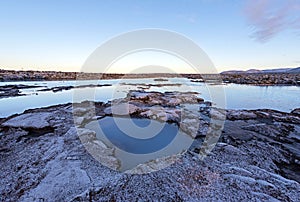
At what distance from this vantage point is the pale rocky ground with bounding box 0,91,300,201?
4.07 meters

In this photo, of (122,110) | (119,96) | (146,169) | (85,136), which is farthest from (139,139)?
(119,96)

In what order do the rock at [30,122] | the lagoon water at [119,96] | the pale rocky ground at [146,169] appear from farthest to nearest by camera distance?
the lagoon water at [119,96]
the rock at [30,122]
the pale rocky ground at [146,169]

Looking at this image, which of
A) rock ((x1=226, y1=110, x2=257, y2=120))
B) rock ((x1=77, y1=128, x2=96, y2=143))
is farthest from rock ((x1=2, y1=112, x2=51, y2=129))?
rock ((x1=226, y1=110, x2=257, y2=120))

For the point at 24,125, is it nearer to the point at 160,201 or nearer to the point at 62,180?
the point at 62,180

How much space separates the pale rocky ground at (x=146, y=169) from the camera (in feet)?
13.4

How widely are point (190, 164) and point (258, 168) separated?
192 centimetres

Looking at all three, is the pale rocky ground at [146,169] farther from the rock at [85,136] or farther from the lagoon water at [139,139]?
the lagoon water at [139,139]

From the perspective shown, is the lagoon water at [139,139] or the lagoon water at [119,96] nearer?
the lagoon water at [139,139]

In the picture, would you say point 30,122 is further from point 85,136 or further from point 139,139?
point 139,139

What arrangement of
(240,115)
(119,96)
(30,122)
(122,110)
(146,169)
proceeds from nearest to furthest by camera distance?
(146,169), (30,122), (240,115), (122,110), (119,96)

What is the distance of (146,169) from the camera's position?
5000 mm

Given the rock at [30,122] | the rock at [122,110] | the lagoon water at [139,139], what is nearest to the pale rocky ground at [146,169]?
the rock at [30,122]

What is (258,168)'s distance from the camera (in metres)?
5.28

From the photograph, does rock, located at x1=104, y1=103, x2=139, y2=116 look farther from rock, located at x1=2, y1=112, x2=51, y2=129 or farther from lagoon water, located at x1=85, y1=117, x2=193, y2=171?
rock, located at x1=2, y1=112, x2=51, y2=129
